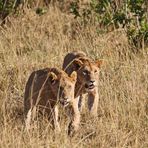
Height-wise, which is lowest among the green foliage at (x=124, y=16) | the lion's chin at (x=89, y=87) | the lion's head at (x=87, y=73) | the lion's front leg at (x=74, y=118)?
the lion's front leg at (x=74, y=118)

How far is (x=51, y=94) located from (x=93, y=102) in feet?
2.28

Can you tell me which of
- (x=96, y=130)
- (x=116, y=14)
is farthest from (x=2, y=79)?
(x=116, y=14)

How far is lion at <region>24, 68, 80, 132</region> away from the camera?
17.7 feet

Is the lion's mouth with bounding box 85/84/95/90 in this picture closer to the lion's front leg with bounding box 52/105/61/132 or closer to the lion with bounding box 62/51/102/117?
the lion with bounding box 62/51/102/117

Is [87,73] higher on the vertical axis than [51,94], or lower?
higher

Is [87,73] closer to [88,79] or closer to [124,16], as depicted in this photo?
[88,79]

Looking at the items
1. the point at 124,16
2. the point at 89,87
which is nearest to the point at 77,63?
the point at 89,87

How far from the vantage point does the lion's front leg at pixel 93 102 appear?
6045 millimetres

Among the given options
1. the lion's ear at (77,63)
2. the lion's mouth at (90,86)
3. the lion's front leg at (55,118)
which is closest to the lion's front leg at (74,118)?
the lion's front leg at (55,118)

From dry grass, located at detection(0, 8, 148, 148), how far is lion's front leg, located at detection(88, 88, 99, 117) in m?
0.08

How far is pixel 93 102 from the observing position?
6133 mm

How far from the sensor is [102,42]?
8.03 m

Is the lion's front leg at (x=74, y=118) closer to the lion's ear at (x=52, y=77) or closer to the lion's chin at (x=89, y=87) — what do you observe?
the lion's ear at (x=52, y=77)

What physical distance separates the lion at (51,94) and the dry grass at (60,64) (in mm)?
110
